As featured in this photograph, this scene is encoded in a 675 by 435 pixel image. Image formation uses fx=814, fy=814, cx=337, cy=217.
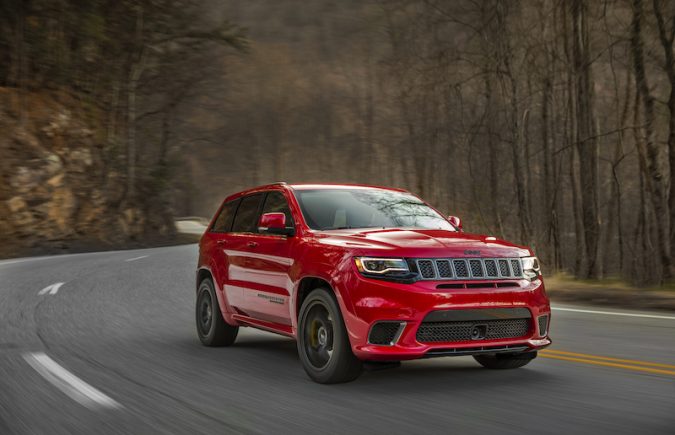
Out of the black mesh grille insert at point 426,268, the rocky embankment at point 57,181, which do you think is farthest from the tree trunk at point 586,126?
the rocky embankment at point 57,181

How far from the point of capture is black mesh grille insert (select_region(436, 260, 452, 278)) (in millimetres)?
6225

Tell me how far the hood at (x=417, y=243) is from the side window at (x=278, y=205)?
0.68 m

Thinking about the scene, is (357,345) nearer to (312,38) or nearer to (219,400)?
(219,400)

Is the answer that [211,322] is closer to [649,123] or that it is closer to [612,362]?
[612,362]

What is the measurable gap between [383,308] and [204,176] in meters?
73.5

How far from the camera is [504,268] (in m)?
6.53

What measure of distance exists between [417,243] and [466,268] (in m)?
0.43

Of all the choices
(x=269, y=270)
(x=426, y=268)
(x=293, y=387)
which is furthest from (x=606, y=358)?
(x=269, y=270)

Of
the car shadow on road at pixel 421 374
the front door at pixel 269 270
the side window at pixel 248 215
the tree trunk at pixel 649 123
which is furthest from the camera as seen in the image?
the tree trunk at pixel 649 123

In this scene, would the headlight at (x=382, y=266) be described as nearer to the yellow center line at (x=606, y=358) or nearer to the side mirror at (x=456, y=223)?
the side mirror at (x=456, y=223)

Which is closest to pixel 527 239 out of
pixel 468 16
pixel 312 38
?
pixel 468 16

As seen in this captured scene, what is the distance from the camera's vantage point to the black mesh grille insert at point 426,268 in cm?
619

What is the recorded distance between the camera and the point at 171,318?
38.5 feet

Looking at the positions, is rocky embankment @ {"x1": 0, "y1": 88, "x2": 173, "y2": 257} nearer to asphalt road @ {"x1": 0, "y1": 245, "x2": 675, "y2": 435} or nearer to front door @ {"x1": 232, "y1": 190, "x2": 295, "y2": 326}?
asphalt road @ {"x1": 0, "y1": 245, "x2": 675, "y2": 435}
